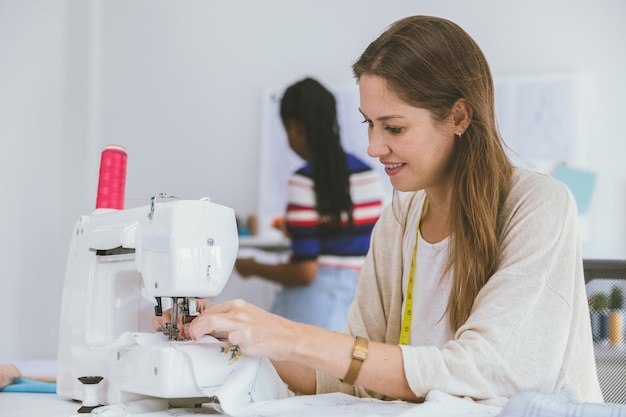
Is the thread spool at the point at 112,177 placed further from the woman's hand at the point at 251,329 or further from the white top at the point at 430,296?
the white top at the point at 430,296

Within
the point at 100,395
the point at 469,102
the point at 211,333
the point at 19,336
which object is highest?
the point at 469,102

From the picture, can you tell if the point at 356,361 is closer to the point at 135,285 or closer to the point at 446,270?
the point at 446,270

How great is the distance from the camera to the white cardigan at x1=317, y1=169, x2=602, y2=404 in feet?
3.58

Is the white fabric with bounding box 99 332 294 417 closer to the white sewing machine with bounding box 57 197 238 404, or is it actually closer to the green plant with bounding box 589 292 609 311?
the white sewing machine with bounding box 57 197 238 404

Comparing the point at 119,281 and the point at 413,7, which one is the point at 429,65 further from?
the point at 413,7

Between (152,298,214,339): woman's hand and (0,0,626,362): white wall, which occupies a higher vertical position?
(0,0,626,362): white wall

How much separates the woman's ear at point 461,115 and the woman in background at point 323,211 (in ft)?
4.05

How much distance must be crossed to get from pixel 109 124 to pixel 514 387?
3.75m

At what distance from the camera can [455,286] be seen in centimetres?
132

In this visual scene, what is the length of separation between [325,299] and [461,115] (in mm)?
1495

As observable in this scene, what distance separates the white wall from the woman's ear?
7.37ft

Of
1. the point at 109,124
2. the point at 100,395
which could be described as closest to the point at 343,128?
→ the point at 109,124

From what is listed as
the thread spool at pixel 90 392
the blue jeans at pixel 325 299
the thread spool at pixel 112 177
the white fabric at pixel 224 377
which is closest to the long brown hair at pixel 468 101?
the white fabric at pixel 224 377

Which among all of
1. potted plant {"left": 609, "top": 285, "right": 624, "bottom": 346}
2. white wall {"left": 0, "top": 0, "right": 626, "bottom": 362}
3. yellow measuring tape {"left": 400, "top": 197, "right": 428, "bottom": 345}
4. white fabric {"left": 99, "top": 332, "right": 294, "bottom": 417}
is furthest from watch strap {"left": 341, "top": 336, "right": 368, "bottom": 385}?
white wall {"left": 0, "top": 0, "right": 626, "bottom": 362}
